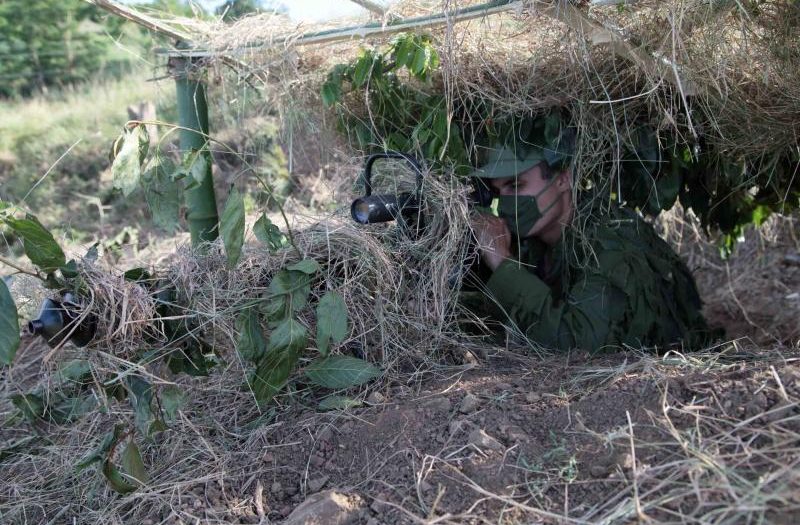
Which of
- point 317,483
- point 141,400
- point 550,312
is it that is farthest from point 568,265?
point 141,400

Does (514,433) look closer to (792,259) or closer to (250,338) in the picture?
(250,338)

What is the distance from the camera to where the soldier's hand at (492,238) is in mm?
2416

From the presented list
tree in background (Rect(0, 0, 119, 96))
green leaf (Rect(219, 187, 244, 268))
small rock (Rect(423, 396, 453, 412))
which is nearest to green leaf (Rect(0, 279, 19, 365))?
green leaf (Rect(219, 187, 244, 268))

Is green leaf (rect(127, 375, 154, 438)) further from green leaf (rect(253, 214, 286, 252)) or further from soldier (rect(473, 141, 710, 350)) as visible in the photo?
soldier (rect(473, 141, 710, 350))

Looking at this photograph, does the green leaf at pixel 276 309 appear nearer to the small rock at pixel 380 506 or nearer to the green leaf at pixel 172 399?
the green leaf at pixel 172 399

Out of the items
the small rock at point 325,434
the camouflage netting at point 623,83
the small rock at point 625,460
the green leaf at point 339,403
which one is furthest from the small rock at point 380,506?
the camouflage netting at point 623,83

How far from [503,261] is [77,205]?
520 cm

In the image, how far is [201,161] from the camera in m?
1.83

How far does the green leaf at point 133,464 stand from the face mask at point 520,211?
1.54m

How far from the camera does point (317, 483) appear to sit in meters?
1.66

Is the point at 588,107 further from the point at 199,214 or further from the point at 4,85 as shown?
the point at 4,85

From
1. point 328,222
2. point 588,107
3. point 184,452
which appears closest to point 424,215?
point 328,222

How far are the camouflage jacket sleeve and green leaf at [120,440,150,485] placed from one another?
4.23 ft

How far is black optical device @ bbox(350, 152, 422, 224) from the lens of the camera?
214cm
